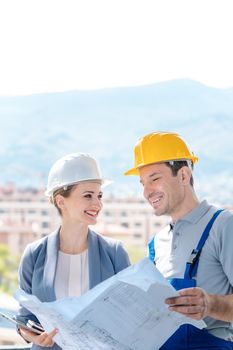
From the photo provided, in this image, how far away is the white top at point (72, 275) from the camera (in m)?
2.31

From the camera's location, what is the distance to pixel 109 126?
4866 cm

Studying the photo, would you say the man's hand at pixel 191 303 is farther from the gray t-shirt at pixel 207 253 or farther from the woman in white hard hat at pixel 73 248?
the woman in white hard hat at pixel 73 248

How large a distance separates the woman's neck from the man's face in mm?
415

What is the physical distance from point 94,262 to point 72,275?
80 mm

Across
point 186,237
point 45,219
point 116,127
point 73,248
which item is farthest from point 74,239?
point 116,127

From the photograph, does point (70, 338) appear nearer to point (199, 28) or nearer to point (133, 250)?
point (133, 250)

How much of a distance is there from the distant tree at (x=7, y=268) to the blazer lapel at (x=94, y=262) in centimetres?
3059

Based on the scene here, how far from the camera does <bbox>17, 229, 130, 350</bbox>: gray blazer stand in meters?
2.28

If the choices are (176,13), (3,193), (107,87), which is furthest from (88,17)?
(3,193)

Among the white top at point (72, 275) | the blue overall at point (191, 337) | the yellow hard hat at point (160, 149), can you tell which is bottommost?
the blue overall at point (191, 337)

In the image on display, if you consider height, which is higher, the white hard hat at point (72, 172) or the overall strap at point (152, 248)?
the white hard hat at point (72, 172)

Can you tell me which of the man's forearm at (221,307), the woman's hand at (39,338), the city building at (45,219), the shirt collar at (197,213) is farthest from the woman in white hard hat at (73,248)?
the city building at (45,219)

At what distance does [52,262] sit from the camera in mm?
2324

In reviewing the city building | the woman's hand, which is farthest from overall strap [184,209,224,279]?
the city building
